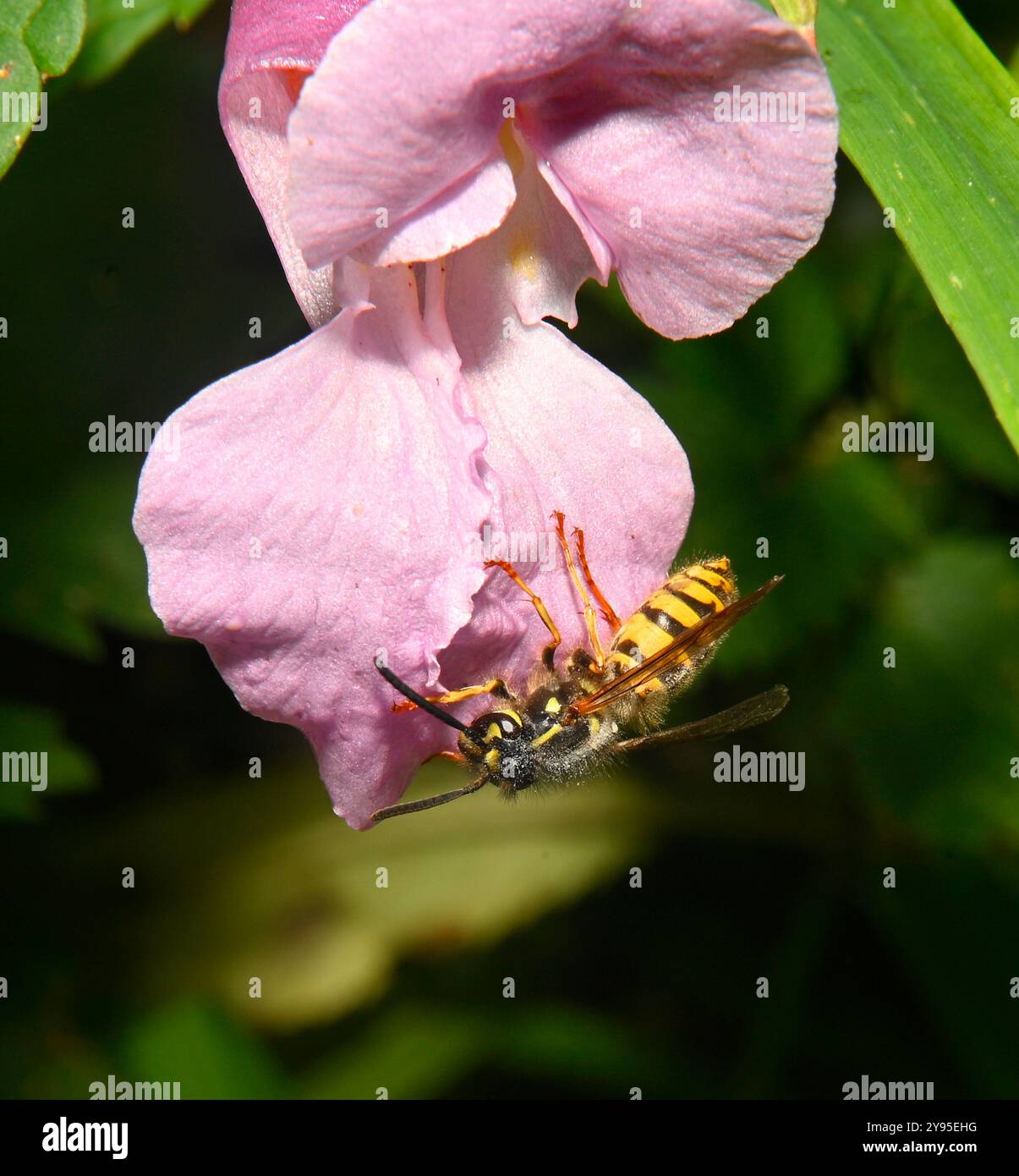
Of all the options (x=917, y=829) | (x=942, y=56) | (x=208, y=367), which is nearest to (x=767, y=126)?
(x=942, y=56)

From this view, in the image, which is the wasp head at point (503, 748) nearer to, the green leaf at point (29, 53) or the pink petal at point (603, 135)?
the pink petal at point (603, 135)

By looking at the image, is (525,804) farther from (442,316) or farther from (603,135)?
(603,135)

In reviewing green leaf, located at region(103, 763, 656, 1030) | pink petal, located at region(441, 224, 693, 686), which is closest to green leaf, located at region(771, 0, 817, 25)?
pink petal, located at region(441, 224, 693, 686)

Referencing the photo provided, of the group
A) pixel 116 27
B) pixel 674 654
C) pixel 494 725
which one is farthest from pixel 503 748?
pixel 116 27

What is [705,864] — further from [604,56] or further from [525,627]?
[604,56]

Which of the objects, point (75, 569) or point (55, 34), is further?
point (75, 569)

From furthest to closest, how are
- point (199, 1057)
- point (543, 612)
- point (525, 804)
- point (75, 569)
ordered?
1. point (525, 804)
2. point (199, 1057)
3. point (75, 569)
4. point (543, 612)
